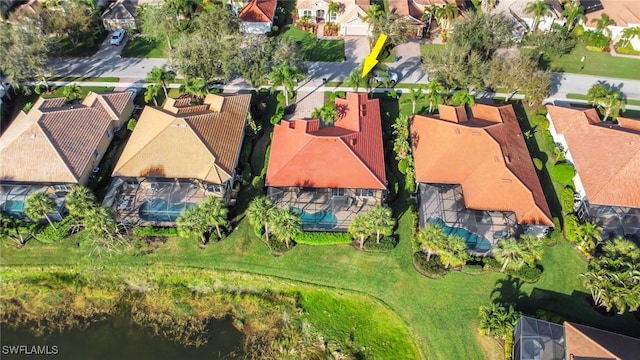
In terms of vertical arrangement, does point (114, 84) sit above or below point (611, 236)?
above

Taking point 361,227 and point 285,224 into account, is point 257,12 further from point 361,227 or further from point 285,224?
point 361,227

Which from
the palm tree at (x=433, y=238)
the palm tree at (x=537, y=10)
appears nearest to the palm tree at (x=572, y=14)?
the palm tree at (x=537, y=10)

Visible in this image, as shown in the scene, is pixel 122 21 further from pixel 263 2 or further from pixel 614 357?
pixel 614 357

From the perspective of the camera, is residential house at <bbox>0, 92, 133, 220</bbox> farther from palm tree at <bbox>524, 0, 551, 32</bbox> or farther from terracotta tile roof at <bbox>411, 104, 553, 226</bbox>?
palm tree at <bbox>524, 0, 551, 32</bbox>

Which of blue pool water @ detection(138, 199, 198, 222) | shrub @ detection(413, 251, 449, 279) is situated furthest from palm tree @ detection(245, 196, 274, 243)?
shrub @ detection(413, 251, 449, 279)

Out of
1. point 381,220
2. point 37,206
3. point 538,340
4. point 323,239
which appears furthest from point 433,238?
point 37,206

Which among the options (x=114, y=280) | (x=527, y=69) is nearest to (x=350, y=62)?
(x=527, y=69)
